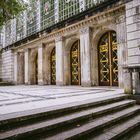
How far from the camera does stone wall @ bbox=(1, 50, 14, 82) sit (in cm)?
2198

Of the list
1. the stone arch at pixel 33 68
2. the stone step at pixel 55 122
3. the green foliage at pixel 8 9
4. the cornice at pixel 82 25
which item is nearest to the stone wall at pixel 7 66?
the stone arch at pixel 33 68

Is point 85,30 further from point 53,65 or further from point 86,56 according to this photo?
point 53,65

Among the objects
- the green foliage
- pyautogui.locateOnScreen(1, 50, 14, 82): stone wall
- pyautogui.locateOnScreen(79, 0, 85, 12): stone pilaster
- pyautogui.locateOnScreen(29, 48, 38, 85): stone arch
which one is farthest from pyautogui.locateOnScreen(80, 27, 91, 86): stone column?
pyautogui.locateOnScreen(1, 50, 14, 82): stone wall

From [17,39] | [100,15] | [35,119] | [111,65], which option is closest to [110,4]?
[100,15]

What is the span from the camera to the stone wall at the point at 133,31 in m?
9.66

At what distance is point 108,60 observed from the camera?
12.5 m

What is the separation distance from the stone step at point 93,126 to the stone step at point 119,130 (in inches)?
6.9

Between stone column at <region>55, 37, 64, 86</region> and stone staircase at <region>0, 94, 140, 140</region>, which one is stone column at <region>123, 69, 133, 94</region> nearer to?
stone staircase at <region>0, 94, 140, 140</region>

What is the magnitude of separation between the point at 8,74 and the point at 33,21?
7598 mm

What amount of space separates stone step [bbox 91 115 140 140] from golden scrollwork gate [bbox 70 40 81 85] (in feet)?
31.6

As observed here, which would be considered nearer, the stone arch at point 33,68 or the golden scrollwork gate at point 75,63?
the golden scrollwork gate at point 75,63

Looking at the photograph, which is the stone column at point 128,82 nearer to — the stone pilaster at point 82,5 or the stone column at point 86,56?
the stone column at point 86,56

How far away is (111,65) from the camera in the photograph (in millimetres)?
12297

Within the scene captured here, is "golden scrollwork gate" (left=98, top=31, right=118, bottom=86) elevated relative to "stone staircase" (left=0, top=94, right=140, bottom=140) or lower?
elevated
